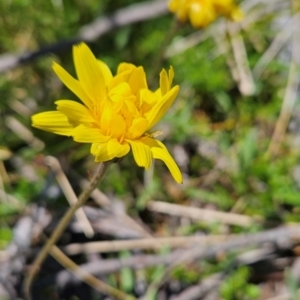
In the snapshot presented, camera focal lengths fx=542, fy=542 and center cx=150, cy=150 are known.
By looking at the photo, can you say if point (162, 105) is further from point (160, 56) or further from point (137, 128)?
point (160, 56)

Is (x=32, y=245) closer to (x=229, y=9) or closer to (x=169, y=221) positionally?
(x=169, y=221)

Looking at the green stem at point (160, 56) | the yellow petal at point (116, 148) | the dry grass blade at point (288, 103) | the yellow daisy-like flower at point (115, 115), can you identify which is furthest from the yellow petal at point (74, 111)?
the dry grass blade at point (288, 103)

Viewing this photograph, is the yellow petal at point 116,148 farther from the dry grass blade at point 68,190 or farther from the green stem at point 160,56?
the green stem at point 160,56

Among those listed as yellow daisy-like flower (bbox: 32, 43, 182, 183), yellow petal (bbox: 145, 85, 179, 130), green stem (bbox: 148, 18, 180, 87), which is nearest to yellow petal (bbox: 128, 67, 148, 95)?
yellow daisy-like flower (bbox: 32, 43, 182, 183)

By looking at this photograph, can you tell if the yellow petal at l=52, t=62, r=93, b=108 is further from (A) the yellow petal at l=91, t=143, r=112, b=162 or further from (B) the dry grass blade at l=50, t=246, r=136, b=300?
(B) the dry grass blade at l=50, t=246, r=136, b=300

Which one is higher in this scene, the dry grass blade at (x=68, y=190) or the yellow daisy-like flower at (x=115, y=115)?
the dry grass blade at (x=68, y=190)

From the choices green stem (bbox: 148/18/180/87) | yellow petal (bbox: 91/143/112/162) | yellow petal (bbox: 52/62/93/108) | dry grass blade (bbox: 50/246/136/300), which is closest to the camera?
yellow petal (bbox: 91/143/112/162)

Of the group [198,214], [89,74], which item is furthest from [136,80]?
[198,214]
